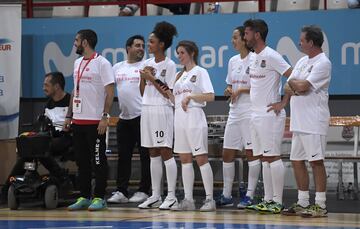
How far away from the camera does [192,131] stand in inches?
373

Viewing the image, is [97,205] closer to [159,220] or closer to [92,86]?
[159,220]

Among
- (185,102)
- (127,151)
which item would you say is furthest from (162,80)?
(127,151)

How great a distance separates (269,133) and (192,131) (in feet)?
2.96

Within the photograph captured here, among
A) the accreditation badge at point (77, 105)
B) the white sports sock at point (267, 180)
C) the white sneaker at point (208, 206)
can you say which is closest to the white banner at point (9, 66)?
the accreditation badge at point (77, 105)

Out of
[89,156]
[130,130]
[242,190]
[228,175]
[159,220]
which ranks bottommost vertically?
[159,220]

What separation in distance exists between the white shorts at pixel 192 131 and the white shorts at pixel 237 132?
52cm

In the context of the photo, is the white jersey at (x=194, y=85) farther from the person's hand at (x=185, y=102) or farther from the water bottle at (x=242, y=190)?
the water bottle at (x=242, y=190)

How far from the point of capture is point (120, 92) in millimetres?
10867

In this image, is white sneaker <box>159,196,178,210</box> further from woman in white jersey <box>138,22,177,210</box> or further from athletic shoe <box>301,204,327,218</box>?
athletic shoe <box>301,204,327,218</box>

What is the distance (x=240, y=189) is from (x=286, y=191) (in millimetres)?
1204

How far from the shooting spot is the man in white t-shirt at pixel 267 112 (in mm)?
9148

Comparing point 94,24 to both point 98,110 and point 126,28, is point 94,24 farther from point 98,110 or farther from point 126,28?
point 98,110

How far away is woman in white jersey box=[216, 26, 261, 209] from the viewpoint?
9836 mm

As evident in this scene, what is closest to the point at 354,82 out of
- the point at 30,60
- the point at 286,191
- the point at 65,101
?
the point at 286,191
